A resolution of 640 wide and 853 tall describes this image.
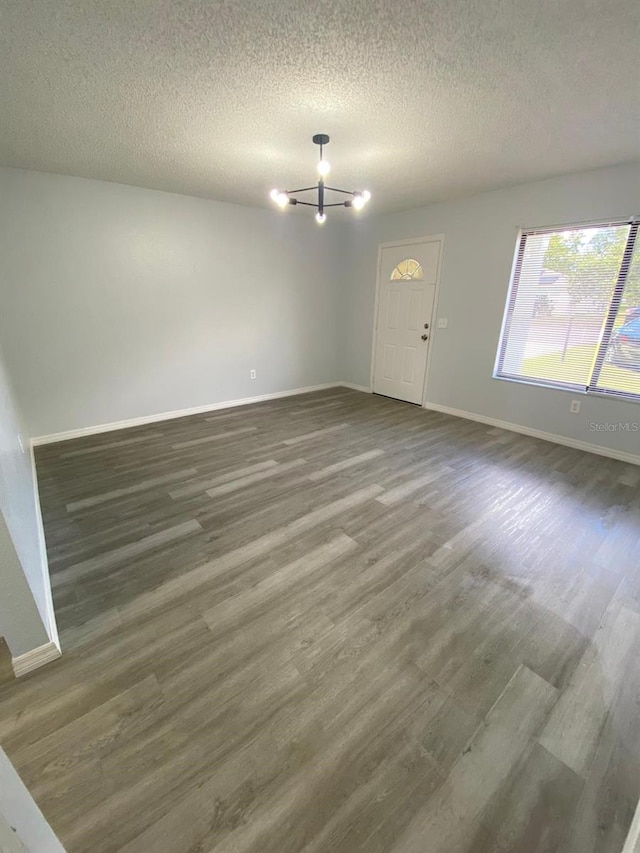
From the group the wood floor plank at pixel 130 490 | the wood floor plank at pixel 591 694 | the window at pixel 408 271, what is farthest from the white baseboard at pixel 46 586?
the window at pixel 408 271

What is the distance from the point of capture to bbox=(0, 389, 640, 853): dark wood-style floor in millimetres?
1051

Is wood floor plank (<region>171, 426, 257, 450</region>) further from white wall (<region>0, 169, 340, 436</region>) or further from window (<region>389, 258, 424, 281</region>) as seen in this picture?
window (<region>389, 258, 424, 281</region>)

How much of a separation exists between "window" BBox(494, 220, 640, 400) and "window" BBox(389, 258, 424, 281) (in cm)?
120

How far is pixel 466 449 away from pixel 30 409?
440cm

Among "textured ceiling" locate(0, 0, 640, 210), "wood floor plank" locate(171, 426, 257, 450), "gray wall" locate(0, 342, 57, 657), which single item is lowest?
"wood floor plank" locate(171, 426, 257, 450)

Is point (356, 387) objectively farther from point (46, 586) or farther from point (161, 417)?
point (46, 586)

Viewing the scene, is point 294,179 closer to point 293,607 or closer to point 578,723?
point 293,607

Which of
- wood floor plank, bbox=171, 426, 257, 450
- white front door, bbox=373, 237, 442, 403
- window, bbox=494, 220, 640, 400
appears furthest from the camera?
white front door, bbox=373, 237, 442, 403

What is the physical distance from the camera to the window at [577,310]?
3156 millimetres

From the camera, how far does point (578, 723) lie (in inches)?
50.9

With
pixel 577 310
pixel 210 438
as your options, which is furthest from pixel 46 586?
pixel 577 310

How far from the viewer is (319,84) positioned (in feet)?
6.32

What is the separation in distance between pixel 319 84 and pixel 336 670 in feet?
9.53

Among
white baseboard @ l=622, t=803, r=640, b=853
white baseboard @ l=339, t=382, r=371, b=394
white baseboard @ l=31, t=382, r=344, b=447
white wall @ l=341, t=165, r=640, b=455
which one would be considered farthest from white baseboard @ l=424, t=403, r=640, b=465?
white baseboard @ l=622, t=803, r=640, b=853
